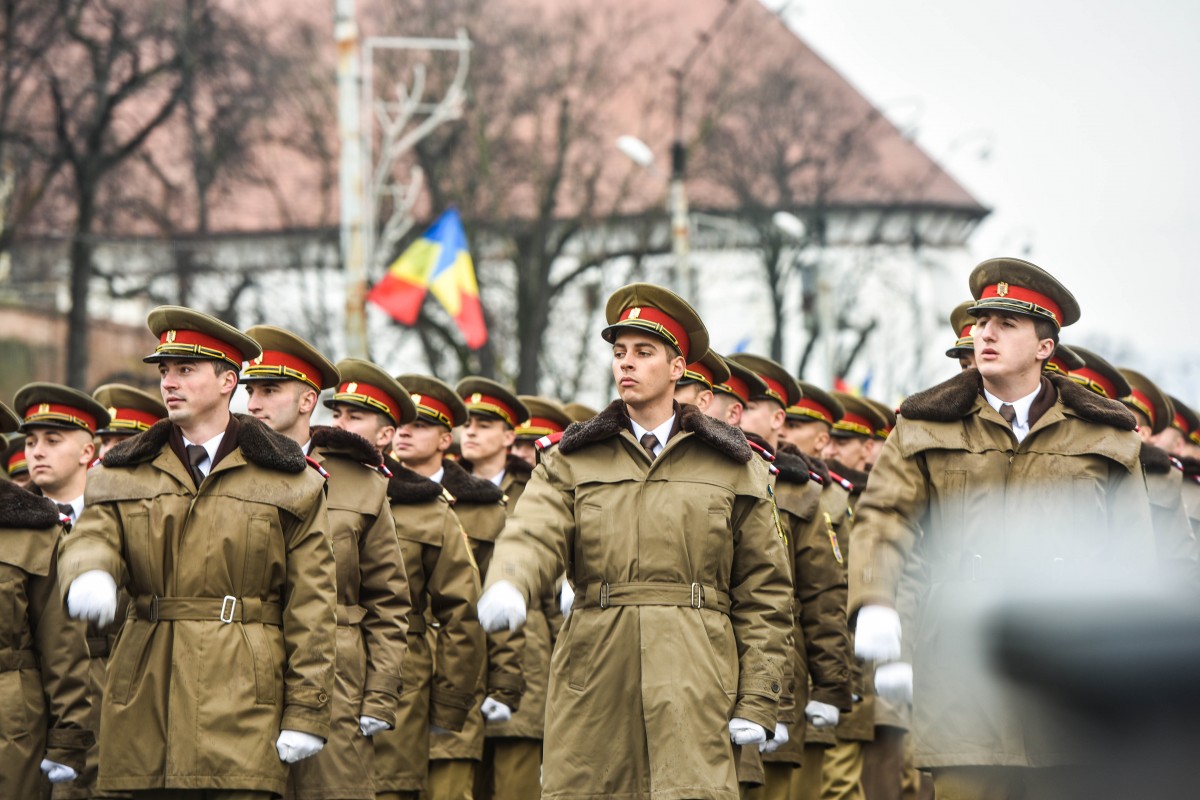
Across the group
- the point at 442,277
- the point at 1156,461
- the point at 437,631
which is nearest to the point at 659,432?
the point at 437,631

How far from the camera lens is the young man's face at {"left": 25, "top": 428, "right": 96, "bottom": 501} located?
34.2 feet

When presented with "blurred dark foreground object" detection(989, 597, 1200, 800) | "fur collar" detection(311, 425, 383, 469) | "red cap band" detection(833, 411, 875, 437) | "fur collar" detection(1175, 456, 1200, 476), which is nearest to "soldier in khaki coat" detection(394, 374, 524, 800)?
"fur collar" detection(311, 425, 383, 469)

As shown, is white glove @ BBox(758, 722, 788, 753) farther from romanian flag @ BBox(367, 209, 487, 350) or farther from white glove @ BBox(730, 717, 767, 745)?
romanian flag @ BBox(367, 209, 487, 350)

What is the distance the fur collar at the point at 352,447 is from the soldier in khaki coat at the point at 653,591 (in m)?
1.50

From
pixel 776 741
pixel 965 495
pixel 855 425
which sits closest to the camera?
pixel 965 495

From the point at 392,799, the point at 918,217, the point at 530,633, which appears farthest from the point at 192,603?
the point at 918,217

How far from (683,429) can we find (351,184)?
1348cm

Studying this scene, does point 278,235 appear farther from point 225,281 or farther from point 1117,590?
point 1117,590

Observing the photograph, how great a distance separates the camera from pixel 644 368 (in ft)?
25.9

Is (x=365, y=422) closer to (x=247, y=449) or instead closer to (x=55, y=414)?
(x=55, y=414)

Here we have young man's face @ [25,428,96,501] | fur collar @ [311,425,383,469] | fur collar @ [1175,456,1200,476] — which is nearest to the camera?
fur collar @ [311,425,383,469]

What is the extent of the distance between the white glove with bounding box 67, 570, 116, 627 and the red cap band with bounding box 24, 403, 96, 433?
3.69m

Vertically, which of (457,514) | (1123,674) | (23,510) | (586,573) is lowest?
(1123,674)

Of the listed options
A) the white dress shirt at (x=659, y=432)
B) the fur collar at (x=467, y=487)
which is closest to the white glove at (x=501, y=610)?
the white dress shirt at (x=659, y=432)
